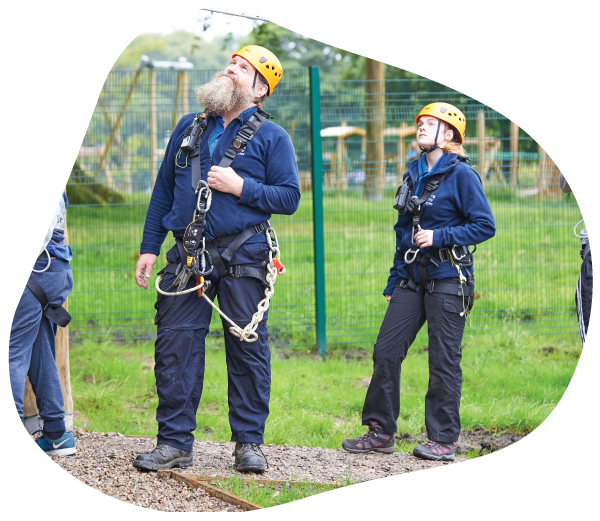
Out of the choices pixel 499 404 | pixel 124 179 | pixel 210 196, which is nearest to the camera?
pixel 210 196

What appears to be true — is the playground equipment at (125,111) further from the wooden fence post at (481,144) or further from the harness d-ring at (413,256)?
the harness d-ring at (413,256)

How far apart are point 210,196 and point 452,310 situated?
1.50 meters

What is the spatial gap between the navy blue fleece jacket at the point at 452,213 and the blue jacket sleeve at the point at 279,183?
2.57ft

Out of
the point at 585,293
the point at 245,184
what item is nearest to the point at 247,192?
the point at 245,184

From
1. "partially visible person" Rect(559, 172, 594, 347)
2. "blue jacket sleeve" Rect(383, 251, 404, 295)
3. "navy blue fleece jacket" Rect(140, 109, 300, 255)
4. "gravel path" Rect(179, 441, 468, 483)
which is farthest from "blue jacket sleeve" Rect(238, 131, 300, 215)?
"partially visible person" Rect(559, 172, 594, 347)

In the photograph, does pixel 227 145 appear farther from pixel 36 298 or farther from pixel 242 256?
pixel 36 298

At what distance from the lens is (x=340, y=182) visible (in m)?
6.35

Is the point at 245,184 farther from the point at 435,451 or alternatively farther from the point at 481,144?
the point at 481,144

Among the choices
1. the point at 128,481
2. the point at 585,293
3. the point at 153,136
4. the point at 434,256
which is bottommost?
the point at 128,481

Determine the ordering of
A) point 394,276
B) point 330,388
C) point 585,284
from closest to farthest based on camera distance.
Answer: point 585,284
point 394,276
point 330,388

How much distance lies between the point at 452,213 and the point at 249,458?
1712 mm

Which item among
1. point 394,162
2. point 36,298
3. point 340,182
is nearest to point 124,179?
point 340,182

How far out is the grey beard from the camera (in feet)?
11.5

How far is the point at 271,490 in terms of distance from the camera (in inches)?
129
